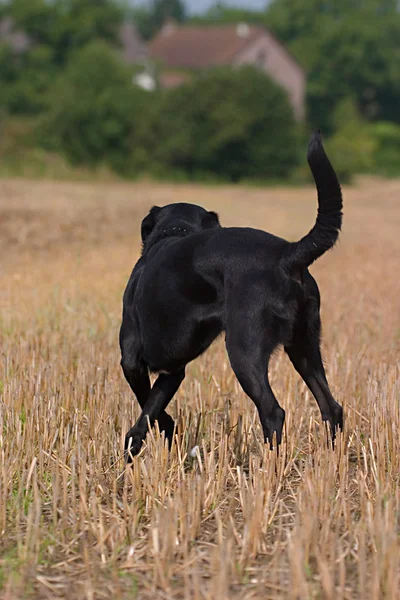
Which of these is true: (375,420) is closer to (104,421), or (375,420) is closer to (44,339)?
(104,421)

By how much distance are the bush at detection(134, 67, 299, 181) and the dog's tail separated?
99.1 ft

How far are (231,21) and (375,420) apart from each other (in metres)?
103

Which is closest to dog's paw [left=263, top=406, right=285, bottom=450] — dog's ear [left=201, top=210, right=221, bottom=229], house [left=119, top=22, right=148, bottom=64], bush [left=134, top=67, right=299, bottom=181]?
dog's ear [left=201, top=210, right=221, bottom=229]

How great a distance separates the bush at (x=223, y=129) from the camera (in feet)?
114

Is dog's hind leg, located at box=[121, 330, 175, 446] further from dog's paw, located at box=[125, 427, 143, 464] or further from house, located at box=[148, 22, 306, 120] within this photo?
house, located at box=[148, 22, 306, 120]

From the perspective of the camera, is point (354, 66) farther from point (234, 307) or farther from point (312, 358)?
point (234, 307)

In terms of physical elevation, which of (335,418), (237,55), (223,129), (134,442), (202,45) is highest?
(202,45)

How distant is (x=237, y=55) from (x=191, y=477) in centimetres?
5907

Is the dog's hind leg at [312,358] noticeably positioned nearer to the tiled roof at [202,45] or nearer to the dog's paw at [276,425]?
the dog's paw at [276,425]

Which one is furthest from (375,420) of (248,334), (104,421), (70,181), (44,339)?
(70,181)

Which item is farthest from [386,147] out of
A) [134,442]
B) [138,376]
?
[134,442]

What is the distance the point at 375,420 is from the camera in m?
4.49

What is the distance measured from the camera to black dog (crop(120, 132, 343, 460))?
397cm

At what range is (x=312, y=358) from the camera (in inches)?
169
